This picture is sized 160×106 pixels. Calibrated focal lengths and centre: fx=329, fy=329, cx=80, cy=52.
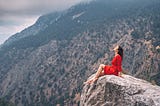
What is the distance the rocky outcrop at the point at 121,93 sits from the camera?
1656 cm

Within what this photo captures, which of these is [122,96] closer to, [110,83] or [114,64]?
[110,83]

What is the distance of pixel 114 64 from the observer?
18.9 m

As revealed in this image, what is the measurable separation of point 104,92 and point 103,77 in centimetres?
89

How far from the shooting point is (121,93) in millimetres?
16969

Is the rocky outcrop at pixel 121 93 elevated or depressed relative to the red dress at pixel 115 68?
depressed

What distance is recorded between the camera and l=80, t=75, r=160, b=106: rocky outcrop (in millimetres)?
16562

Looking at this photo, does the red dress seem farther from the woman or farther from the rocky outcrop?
the rocky outcrop

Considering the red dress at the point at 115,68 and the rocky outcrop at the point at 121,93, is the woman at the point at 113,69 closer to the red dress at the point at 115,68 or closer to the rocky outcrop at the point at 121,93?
the red dress at the point at 115,68

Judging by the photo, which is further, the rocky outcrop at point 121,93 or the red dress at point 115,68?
the red dress at point 115,68

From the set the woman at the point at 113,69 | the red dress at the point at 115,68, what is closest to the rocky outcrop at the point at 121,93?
the woman at the point at 113,69

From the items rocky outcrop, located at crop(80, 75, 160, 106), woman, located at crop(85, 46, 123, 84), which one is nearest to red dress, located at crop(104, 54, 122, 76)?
woman, located at crop(85, 46, 123, 84)

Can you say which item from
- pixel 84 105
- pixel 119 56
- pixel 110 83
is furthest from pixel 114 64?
pixel 84 105

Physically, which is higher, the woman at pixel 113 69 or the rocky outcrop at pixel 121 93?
the woman at pixel 113 69

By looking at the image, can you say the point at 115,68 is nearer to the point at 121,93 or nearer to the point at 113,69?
the point at 113,69
